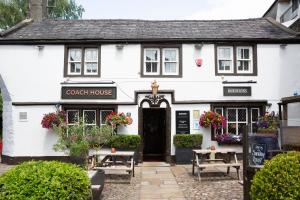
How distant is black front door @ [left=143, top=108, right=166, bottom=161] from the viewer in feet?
58.0

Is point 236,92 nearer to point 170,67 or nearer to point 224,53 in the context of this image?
point 224,53

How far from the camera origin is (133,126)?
627 inches

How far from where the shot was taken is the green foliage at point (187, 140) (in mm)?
15398

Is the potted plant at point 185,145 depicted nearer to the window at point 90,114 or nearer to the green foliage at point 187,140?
the green foliage at point 187,140

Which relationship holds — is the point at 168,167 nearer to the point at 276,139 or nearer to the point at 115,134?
the point at 115,134

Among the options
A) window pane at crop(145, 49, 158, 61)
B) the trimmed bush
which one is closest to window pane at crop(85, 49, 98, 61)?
window pane at crop(145, 49, 158, 61)

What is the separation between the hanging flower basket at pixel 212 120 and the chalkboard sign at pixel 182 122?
24.3 inches

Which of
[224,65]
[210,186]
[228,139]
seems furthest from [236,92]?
[210,186]

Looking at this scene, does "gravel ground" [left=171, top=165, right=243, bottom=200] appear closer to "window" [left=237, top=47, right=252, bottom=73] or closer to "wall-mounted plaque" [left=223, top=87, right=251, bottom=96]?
"wall-mounted plaque" [left=223, top=87, right=251, bottom=96]

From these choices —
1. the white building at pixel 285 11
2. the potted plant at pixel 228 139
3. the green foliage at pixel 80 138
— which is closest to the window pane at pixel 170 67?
the potted plant at pixel 228 139

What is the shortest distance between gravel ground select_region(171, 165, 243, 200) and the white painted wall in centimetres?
351

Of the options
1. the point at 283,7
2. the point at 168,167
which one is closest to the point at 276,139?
the point at 168,167

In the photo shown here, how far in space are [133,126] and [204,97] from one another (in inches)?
130

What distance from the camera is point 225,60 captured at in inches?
647
